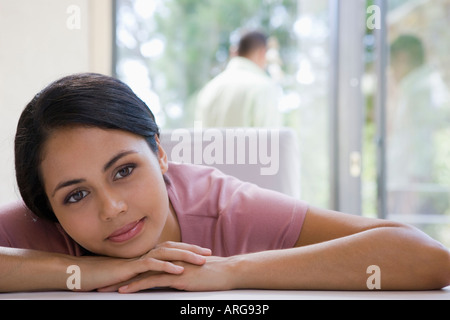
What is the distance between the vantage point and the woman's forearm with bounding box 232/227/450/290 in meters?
1.00

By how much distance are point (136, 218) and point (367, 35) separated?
2.54 meters

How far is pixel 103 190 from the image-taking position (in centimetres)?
110

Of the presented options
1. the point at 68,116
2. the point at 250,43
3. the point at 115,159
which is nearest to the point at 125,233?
the point at 115,159

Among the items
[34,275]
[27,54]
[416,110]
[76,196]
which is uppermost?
[27,54]

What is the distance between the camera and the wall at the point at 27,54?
3000 mm

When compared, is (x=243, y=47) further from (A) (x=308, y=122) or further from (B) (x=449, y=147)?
(B) (x=449, y=147)

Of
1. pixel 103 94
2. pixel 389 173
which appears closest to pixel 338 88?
pixel 389 173

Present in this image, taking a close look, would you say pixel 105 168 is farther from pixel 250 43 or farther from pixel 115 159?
pixel 250 43

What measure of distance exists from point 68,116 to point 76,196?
16 centimetres

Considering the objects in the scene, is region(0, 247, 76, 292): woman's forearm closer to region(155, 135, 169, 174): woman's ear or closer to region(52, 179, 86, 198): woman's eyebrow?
region(52, 179, 86, 198): woman's eyebrow

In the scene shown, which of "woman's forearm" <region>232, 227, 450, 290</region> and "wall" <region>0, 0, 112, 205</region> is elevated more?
"wall" <region>0, 0, 112, 205</region>

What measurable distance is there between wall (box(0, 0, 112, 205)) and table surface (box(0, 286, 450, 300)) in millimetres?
2121

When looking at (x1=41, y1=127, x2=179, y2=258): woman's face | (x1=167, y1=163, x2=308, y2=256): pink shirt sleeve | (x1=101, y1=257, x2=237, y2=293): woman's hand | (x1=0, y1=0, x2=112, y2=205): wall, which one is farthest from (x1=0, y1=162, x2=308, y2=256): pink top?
(x1=0, y1=0, x2=112, y2=205): wall
